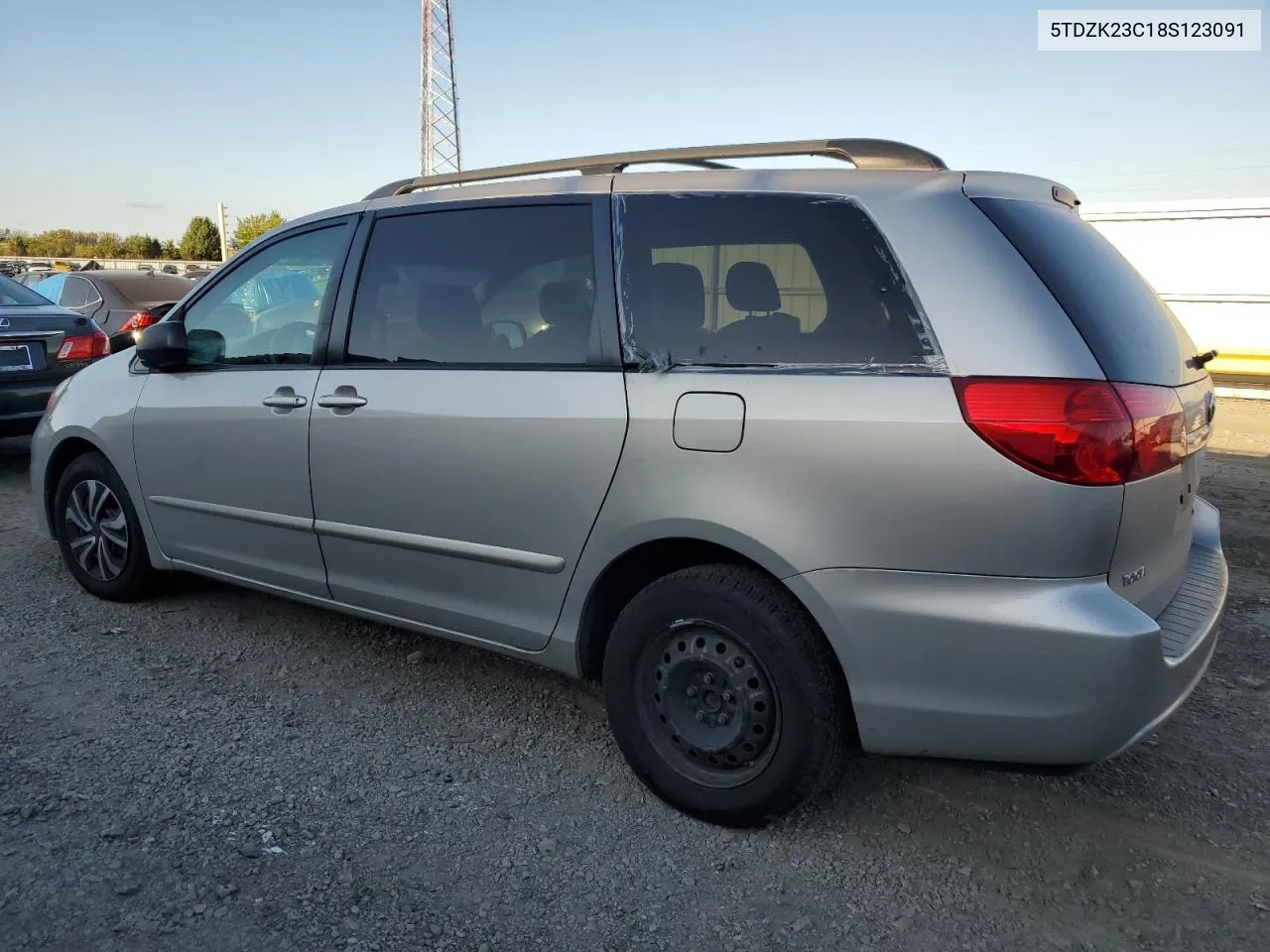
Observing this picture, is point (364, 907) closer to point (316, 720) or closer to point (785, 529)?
point (316, 720)

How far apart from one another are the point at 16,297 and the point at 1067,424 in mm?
8197

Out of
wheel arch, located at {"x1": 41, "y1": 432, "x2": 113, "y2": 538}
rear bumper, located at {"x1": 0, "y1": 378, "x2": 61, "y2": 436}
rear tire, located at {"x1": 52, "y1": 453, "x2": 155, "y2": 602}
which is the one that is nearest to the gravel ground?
rear tire, located at {"x1": 52, "y1": 453, "x2": 155, "y2": 602}

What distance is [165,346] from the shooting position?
151 inches

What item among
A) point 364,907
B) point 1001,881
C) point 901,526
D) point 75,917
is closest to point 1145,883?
point 1001,881

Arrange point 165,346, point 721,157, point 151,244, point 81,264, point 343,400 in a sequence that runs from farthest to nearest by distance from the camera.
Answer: point 151,244 < point 81,264 < point 165,346 < point 343,400 < point 721,157

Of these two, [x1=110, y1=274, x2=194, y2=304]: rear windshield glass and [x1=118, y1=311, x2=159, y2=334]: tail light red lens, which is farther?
[x1=110, y1=274, x2=194, y2=304]: rear windshield glass

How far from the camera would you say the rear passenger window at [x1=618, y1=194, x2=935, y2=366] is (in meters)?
2.44

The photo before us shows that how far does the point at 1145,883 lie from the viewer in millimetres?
2484

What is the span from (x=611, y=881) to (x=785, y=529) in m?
1.01

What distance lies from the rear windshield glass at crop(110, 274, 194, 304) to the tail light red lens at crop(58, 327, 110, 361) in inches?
144

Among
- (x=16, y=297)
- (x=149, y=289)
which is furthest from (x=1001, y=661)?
(x=149, y=289)

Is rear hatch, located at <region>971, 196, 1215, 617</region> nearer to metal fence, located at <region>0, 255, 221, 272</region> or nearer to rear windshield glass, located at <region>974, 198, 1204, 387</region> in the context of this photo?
rear windshield glass, located at <region>974, 198, 1204, 387</region>

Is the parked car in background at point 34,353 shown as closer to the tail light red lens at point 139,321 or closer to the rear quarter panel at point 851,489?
the tail light red lens at point 139,321

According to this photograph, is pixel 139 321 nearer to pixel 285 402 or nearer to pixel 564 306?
pixel 285 402
